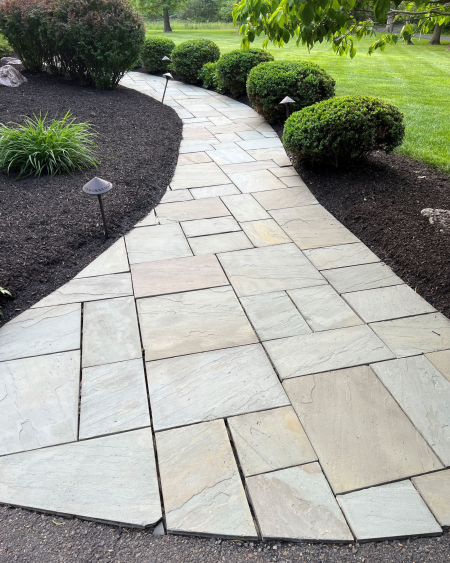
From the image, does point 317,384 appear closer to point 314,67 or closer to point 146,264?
point 146,264

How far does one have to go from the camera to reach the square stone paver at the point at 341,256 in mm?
3580

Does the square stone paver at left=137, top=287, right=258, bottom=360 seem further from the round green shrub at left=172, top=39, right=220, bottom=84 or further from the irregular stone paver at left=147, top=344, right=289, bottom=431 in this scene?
the round green shrub at left=172, top=39, right=220, bottom=84

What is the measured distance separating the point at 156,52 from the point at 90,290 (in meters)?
11.3

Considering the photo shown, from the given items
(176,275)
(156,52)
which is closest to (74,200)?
(176,275)

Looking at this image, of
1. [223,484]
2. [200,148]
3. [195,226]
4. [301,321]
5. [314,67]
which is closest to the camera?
[223,484]

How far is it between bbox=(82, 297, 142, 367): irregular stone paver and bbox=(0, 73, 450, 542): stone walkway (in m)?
0.01

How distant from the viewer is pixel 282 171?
18.1 ft

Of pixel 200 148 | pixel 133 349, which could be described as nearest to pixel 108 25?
pixel 200 148

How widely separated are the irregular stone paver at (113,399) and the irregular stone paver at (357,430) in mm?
824

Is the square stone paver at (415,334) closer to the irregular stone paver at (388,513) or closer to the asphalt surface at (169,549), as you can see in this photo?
the irregular stone paver at (388,513)

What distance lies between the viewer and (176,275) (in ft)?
11.3

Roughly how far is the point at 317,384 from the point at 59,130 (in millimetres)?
4329

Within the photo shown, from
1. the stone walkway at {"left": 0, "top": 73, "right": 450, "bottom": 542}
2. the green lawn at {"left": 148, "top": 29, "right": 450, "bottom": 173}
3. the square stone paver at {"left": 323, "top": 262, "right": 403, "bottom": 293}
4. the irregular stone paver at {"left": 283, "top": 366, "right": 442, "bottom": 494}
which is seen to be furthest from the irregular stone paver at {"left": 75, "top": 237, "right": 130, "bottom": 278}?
the green lawn at {"left": 148, "top": 29, "right": 450, "bottom": 173}

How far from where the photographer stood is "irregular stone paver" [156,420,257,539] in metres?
→ 1.78
